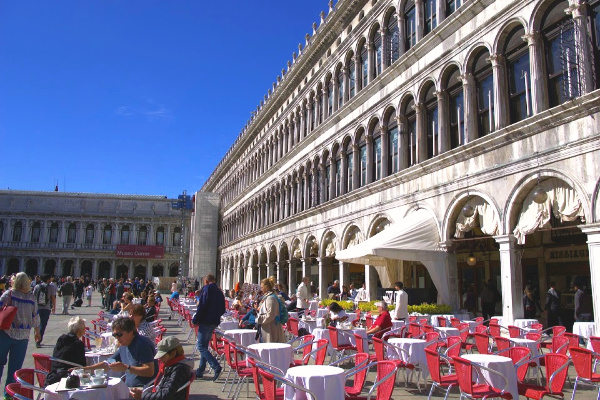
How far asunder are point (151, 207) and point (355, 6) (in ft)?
237

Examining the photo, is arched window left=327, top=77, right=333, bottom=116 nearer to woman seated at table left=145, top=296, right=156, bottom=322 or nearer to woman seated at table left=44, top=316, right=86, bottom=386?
woman seated at table left=145, top=296, right=156, bottom=322

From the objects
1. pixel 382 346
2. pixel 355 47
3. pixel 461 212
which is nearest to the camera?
pixel 382 346

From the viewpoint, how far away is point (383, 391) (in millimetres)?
5664

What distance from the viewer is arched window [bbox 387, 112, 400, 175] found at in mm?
20641

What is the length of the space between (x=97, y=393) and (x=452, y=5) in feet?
55.6

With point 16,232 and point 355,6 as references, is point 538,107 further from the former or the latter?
point 16,232

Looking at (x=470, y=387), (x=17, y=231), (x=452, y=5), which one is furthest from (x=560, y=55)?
(x=17, y=231)

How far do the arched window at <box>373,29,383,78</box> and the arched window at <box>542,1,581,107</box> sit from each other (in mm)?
9317

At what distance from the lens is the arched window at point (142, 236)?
289ft

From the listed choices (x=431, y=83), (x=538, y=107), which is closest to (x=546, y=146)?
(x=538, y=107)

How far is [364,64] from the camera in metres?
24.2

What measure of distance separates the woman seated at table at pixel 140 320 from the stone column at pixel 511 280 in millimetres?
9780

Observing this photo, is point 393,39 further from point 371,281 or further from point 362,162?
point 371,281

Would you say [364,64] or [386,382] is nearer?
[386,382]
